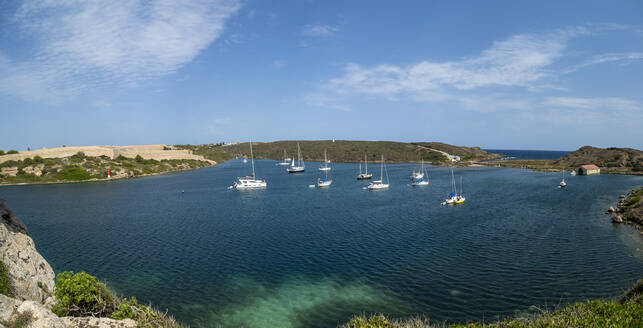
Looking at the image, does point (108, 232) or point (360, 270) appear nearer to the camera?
point (360, 270)

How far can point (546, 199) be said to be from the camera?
62438 millimetres

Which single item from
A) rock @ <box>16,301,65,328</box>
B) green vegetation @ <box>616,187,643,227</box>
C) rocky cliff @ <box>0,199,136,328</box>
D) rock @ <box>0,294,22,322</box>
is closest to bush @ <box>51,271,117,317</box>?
rocky cliff @ <box>0,199,136,328</box>

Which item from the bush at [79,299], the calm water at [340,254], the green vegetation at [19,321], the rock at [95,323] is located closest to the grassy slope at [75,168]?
the calm water at [340,254]

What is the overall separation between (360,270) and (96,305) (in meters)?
18.9

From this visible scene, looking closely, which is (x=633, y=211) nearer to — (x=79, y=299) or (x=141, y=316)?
(x=141, y=316)

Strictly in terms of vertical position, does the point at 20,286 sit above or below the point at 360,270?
above

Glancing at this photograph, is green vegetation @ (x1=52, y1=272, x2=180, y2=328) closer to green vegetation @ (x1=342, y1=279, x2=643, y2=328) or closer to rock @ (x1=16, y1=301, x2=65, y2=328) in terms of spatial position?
rock @ (x1=16, y1=301, x2=65, y2=328)

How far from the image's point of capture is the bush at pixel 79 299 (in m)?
15.7

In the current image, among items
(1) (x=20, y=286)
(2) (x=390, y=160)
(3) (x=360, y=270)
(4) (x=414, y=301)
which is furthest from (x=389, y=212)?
(2) (x=390, y=160)

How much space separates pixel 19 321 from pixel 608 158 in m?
166

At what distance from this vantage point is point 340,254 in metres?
32.5

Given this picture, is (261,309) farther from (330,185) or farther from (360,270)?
(330,185)

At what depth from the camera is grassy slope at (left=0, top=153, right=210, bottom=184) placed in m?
99.9

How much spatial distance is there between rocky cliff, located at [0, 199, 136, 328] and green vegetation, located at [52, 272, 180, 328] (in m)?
0.84
